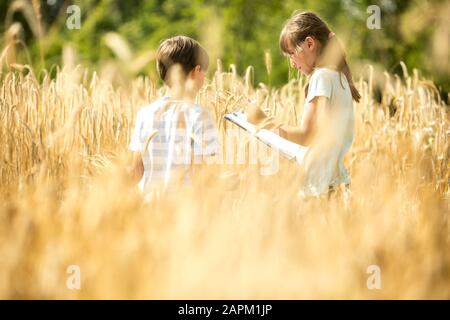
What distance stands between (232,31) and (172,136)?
725 cm

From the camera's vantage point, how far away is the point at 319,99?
255 centimetres

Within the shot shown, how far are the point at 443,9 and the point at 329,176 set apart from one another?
0.74 metres

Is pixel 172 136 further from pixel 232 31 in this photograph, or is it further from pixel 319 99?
pixel 232 31

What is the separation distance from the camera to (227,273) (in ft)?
5.10

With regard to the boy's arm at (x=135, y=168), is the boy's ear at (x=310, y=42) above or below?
above

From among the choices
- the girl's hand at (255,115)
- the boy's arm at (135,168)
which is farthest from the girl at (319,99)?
the boy's arm at (135,168)

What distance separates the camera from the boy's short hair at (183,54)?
248 centimetres

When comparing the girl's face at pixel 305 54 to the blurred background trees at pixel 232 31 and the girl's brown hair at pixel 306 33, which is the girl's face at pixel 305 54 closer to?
the girl's brown hair at pixel 306 33

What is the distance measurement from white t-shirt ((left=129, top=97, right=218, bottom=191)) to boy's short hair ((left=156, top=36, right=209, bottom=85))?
18 cm

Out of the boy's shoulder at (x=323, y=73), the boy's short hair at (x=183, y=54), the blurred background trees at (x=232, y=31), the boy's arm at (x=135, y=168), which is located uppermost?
the blurred background trees at (x=232, y=31)

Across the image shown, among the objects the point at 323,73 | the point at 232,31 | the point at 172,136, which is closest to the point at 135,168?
the point at 172,136

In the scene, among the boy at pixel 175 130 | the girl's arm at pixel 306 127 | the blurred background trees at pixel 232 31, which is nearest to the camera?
the boy at pixel 175 130

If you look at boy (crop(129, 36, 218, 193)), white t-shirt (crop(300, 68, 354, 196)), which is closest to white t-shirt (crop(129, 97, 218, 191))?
boy (crop(129, 36, 218, 193))

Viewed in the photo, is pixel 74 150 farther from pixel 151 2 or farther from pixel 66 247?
pixel 151 2
